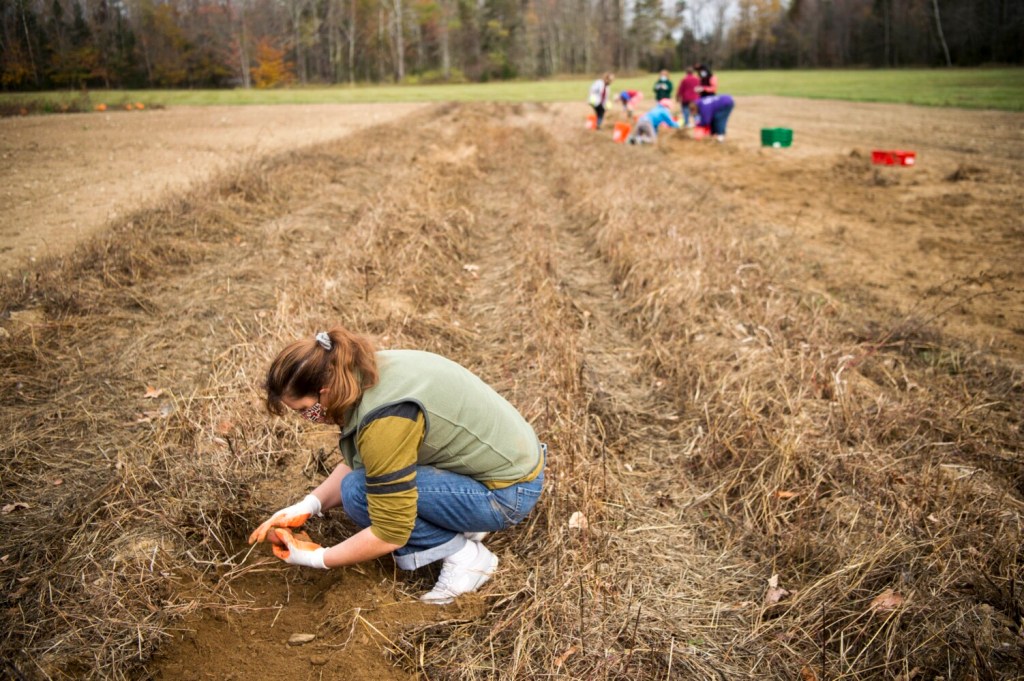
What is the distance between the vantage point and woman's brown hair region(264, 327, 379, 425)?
1920mm

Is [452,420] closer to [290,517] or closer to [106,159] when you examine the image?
[290,517]

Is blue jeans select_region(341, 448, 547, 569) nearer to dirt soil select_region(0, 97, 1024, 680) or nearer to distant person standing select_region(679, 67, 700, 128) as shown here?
dirt soil select_region(0, 97, 1024, 680)

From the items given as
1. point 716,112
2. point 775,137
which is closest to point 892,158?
point 775,137

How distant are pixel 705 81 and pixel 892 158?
16.4ft

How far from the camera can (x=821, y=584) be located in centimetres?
235

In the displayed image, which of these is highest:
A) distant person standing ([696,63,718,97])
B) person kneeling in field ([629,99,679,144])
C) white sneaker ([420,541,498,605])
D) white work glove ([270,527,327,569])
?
distant person standing ([696,63,718,97])

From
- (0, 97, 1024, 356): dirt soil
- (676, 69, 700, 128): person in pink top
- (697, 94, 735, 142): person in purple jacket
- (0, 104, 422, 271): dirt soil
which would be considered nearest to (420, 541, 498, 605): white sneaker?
(0, 97, 1024, 356): dirt soil

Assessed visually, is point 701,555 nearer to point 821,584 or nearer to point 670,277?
point 821,584

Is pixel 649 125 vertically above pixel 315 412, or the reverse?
pixel 649 125

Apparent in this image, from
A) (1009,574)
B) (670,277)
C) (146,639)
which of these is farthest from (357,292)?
(1009,574)

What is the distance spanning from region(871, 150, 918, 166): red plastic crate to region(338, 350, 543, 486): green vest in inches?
423

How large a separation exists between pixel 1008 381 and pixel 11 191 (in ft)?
36.1

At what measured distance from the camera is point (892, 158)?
10.4 metres

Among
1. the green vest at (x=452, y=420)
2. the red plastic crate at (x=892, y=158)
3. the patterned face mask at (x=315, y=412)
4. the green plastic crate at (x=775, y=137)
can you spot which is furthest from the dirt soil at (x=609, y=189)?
the patterned face mask at (x=315, y=412)
